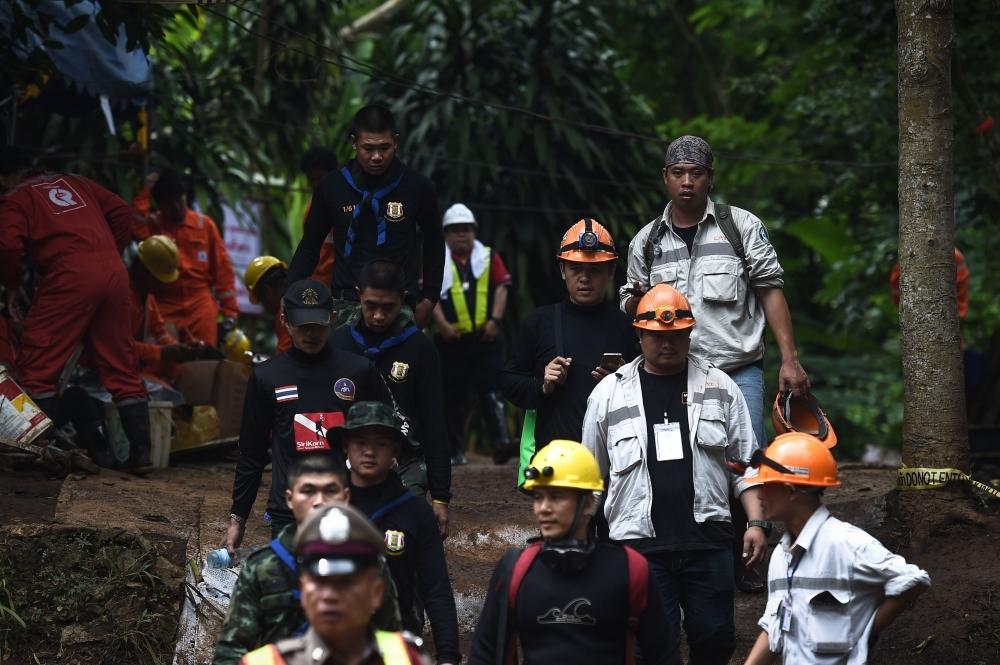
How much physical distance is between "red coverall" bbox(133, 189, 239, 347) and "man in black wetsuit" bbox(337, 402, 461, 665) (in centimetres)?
645

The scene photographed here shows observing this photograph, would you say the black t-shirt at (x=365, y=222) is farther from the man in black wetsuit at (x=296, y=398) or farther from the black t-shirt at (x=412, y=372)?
the man in black wetsuit at (x=296, y=398)

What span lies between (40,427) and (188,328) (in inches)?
113

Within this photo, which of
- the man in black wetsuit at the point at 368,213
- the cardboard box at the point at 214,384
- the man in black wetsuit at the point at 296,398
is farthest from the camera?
the cardboard box at the point at 214,384

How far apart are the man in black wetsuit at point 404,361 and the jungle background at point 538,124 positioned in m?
4.93

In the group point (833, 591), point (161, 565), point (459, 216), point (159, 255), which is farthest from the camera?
point (459, 216)

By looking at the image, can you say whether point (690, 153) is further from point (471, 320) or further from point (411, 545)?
point (471, 320)

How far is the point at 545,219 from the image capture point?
53.4 ft

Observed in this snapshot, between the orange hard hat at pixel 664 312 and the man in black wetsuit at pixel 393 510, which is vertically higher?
the orange hard hat at pixel 664 312

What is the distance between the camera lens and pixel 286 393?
22.1 ft

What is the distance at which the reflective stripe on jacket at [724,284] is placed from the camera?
7504 millimetres

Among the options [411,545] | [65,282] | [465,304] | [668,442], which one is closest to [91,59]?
[65,282]

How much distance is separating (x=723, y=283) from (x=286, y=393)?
7.67 feet

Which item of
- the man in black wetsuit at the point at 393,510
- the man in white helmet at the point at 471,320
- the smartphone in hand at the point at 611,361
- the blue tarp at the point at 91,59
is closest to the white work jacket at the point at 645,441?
the smartphone in hand at the point at 611,361

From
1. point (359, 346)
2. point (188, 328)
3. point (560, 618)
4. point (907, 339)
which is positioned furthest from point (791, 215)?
point (560, 618)
